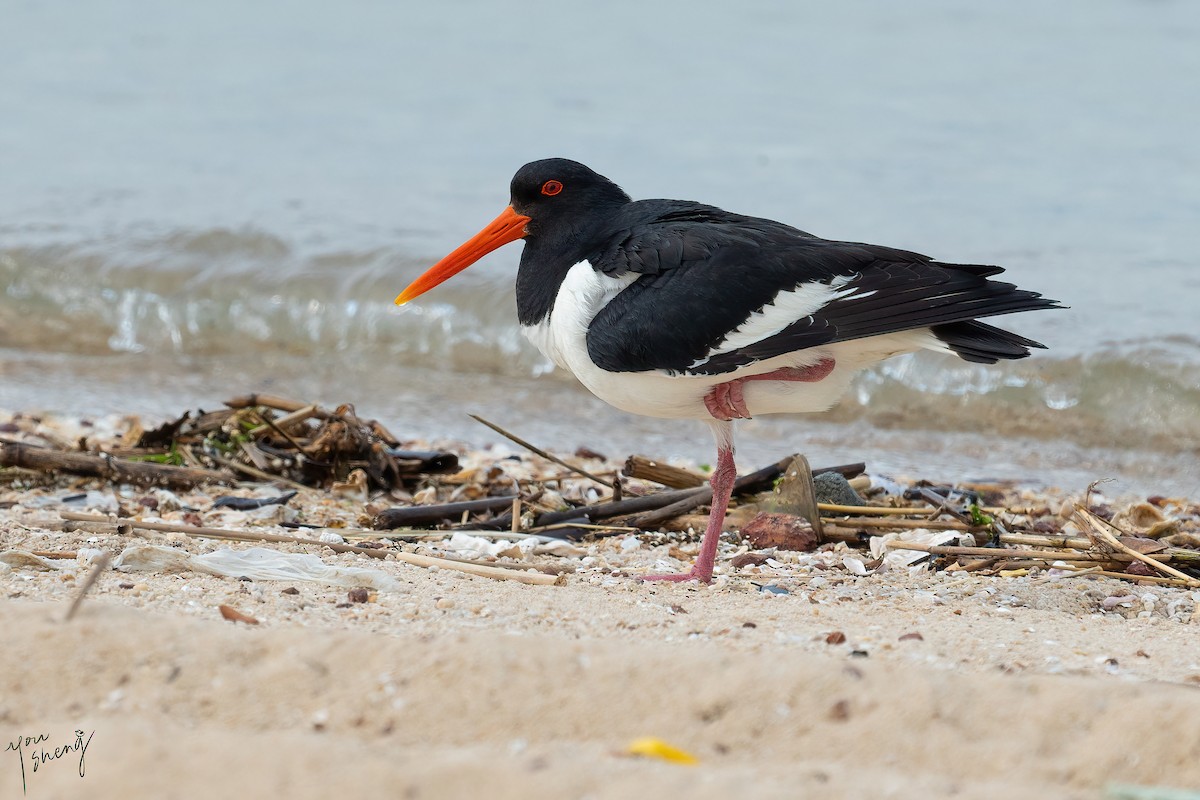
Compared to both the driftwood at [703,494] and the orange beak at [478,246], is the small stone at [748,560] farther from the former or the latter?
the orange beak at [478,246]

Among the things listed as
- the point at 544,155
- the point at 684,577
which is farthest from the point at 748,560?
the point at 544,155

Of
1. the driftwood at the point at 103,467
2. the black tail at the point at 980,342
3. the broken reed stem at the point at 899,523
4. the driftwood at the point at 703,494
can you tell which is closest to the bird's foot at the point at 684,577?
the driftwood at the point at 703,494

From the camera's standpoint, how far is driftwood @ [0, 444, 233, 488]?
536 centimetres

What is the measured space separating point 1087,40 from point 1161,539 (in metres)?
14.9

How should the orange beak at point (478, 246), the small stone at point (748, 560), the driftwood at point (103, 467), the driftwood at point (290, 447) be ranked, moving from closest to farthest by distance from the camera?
the small stone at point (748, 560) → the orange beak at point (478, 246) → the driftwood at point (103, 467) → the driftwood at point (290, 447)

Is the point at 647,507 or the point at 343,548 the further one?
the point at 647,507

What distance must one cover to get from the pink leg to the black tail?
410mm

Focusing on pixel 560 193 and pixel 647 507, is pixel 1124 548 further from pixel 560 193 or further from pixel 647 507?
pixel 560 193

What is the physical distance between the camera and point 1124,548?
4234mm

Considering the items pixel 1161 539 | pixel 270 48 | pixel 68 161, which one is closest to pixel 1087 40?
pixel 270 48

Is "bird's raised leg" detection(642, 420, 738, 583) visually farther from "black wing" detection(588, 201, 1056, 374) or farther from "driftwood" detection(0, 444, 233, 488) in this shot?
"driftwood" detection(0, 444, 233, 488)

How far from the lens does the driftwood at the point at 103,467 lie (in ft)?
17.6

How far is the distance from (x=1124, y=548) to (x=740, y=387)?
1.42 m

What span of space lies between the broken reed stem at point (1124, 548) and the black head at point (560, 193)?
209 cm
